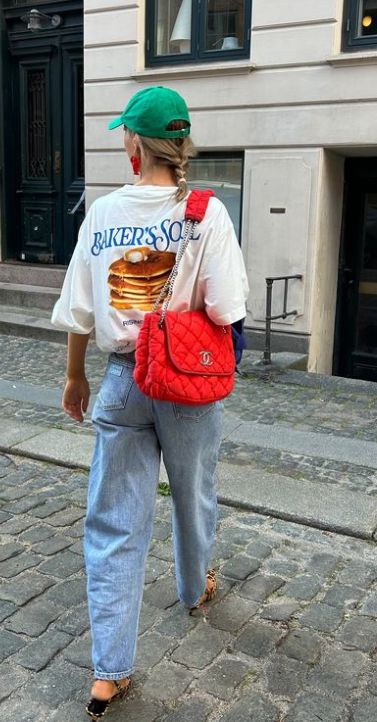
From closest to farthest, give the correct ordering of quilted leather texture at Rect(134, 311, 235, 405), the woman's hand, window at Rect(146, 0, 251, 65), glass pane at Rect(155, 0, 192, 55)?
1. quilted leather texture at Rect(134, 311, 235, 405)
2. the woman's hand
3. window at Rect(146, 0, 251, 65)
4. glass pane at Rect(155, 0, 192, 55)

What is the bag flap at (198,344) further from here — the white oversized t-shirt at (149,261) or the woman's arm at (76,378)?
the woman's arm at (76,378)

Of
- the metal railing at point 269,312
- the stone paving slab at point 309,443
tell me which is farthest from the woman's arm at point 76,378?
the metal railing at point 269,312

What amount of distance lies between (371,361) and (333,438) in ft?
12.3

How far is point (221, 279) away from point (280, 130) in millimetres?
6378

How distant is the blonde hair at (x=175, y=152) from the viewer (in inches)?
88.0

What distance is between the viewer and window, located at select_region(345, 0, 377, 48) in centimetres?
765

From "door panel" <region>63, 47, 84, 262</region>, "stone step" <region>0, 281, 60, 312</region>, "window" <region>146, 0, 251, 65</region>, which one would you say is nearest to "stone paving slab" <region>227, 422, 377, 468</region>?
"stone step" <region>0, 281, 60, 312</region>

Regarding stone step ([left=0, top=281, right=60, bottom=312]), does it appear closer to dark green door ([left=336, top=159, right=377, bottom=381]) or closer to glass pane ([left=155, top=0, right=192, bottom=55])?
glass pane ([left=155, top=0, right=192, bottom=55])

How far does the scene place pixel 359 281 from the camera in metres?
8.89

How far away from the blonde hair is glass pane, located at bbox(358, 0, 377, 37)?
20.7 ft

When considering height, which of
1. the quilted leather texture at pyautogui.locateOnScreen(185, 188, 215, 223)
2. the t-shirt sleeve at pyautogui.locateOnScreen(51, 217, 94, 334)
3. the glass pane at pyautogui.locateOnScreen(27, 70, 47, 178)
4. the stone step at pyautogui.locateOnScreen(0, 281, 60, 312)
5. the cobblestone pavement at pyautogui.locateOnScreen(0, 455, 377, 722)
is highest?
the glass pane at pyautogui.locateOnScreen(27, 70, 47, 178)

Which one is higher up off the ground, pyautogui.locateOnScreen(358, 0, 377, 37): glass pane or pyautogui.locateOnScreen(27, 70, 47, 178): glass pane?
pyautogui.locateOnScreen(358, 0, 377, 37): glass pane

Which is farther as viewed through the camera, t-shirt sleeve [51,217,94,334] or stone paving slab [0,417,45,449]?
stone paving slab [0,417,45,449]

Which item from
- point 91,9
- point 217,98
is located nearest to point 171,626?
point 217,98
